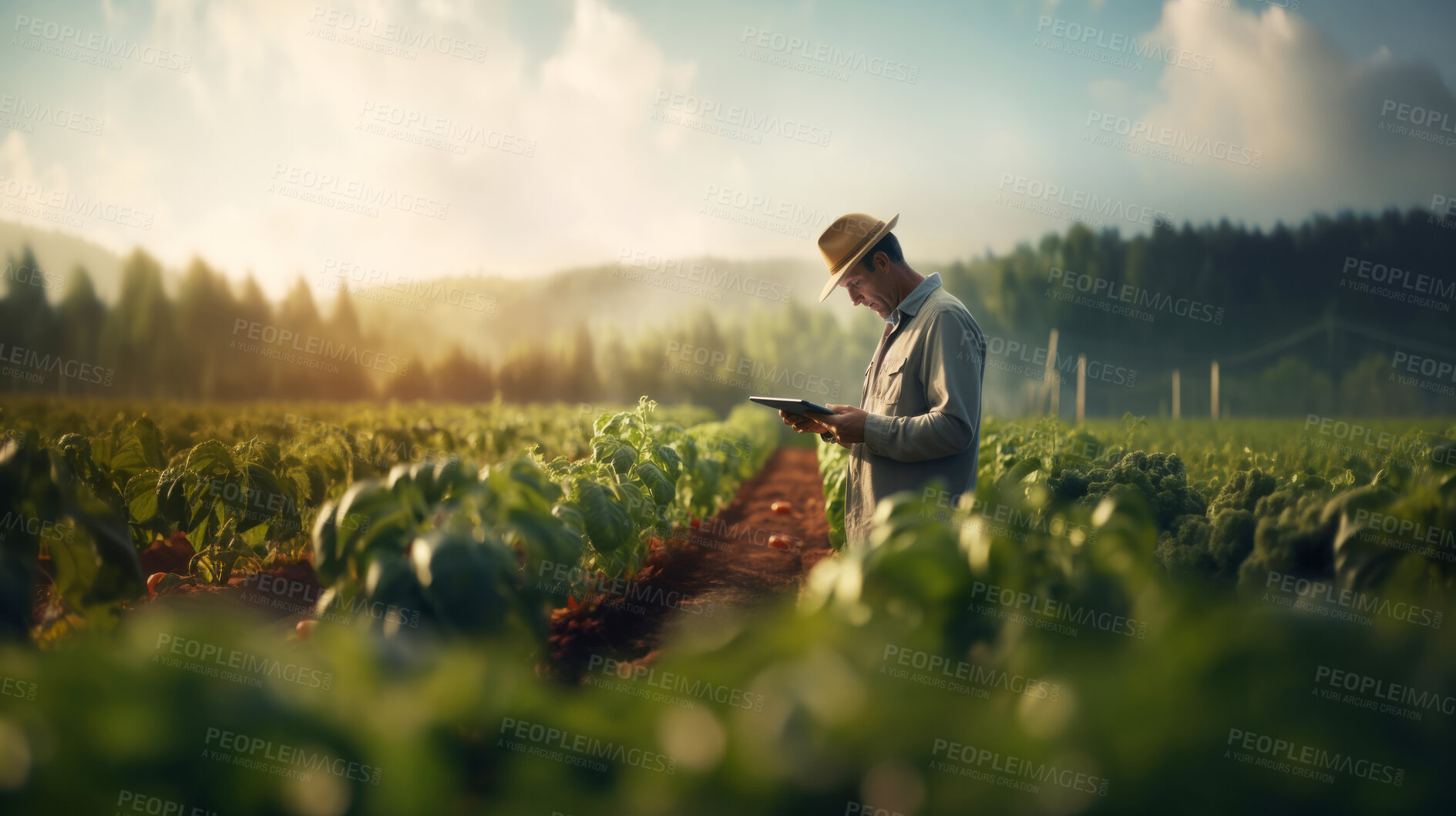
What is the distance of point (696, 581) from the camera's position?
5223 mm

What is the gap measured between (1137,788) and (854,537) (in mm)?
2619

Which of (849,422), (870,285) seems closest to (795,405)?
(849,422)

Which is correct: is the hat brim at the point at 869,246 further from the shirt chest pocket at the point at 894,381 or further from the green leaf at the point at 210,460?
the green leaf at the point at 210,460

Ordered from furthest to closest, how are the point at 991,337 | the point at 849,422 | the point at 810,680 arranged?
the point at 991,337
the point at 849,422
the point at 810,680

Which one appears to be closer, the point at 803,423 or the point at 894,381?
the point at 894,381

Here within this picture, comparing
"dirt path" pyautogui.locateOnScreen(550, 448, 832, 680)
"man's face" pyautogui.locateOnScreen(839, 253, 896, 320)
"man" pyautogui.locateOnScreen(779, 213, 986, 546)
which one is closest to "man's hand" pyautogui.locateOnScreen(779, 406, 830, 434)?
"man" pyautogui.locateOnScreen(779, 213, 986, 546)

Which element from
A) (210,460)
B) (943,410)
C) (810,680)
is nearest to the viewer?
(810,680)

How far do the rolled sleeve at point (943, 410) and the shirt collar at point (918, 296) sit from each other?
214mm

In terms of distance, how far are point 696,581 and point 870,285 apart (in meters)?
2.89

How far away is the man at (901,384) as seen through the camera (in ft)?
8.94

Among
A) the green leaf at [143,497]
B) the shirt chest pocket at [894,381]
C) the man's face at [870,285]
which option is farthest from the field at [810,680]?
the green leaf at [143,497]

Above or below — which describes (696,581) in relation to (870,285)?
below

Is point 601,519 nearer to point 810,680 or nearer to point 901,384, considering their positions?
point 901,384

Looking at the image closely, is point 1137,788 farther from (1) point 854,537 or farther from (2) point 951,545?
(1) point 854,537
